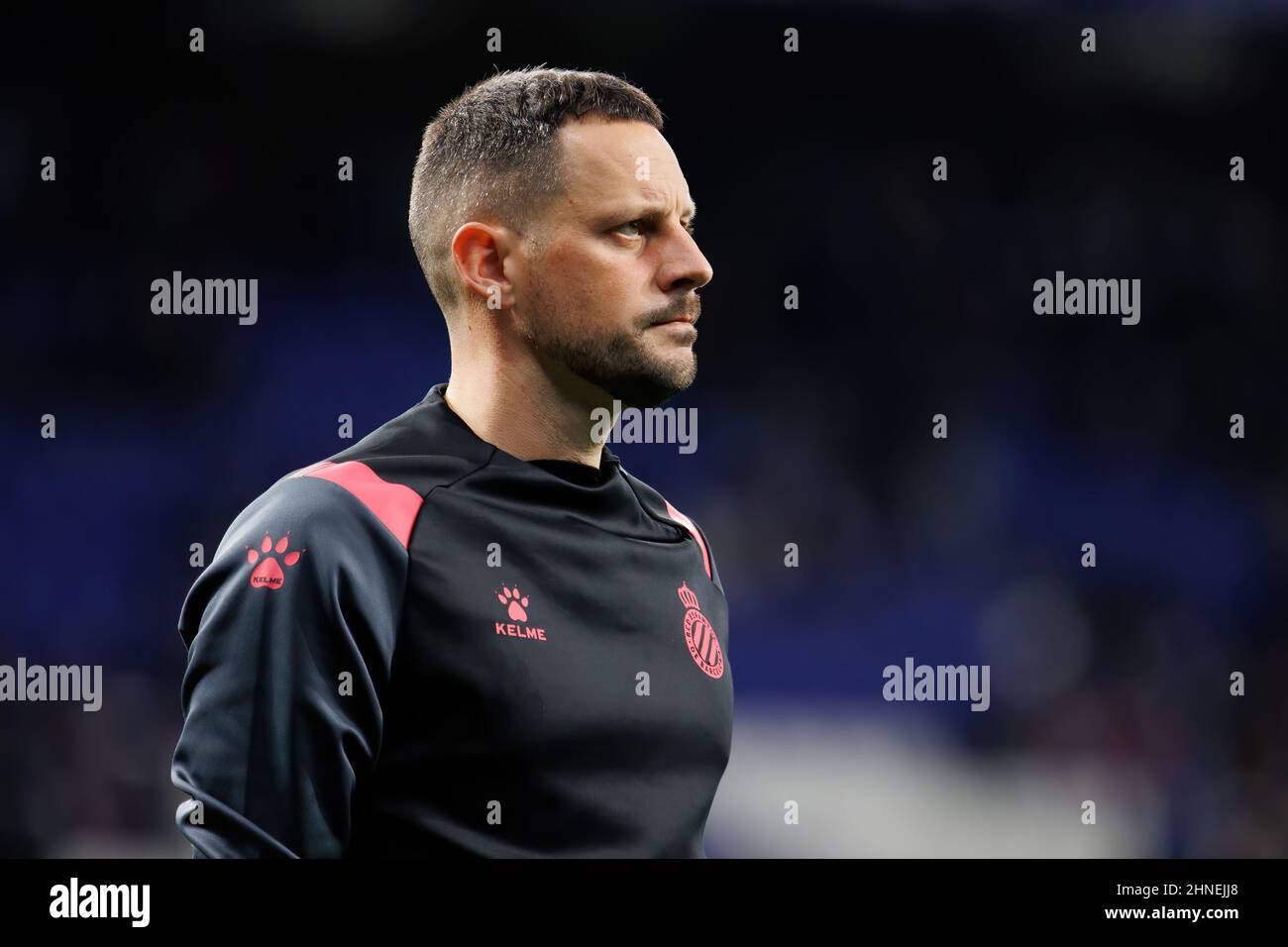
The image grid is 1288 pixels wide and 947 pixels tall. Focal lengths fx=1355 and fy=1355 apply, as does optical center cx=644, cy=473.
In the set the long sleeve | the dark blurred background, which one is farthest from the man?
the dark blurred background

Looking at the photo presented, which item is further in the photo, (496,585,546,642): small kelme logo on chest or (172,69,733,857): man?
(496,585,546,642): small kelme logo on chest

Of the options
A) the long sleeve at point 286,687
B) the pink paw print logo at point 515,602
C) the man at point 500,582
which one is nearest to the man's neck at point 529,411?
the man at point 500,582

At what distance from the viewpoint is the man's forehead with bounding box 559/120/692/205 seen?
7.13 ft

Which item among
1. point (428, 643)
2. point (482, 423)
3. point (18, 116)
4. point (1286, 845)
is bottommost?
point (1286, 845)

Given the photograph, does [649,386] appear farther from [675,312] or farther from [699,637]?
[699,637]

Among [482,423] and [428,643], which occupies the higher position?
[482,423]

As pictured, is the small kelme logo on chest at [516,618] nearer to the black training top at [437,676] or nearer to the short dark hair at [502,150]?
the black training top at [437,676]

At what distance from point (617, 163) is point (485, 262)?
27cm

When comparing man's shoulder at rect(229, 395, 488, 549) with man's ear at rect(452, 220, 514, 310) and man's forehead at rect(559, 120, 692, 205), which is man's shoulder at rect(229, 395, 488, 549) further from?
man's forehead at rect(559, 120, 692, 205)

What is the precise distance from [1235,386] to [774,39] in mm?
2764

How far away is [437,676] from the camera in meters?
1.89
